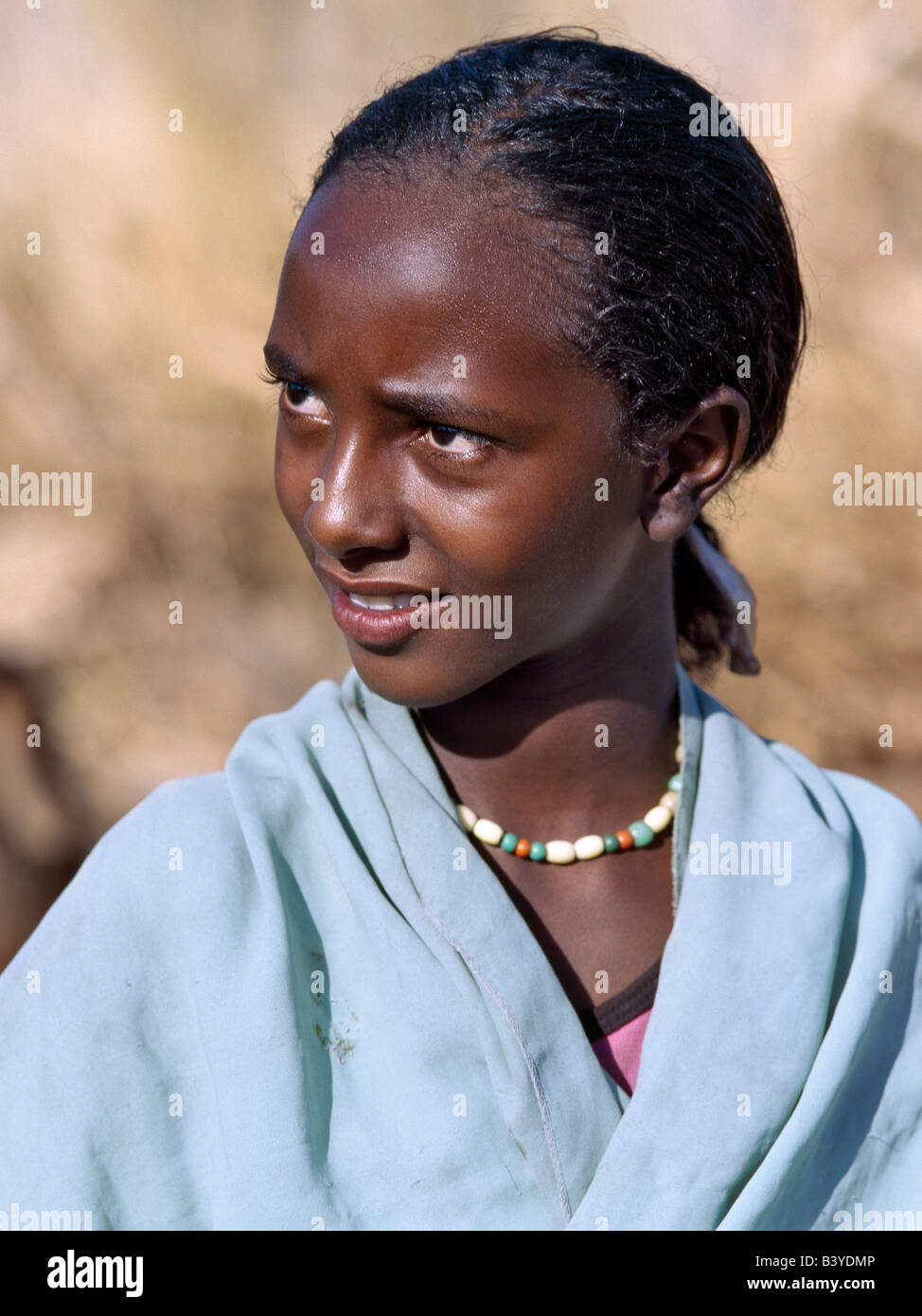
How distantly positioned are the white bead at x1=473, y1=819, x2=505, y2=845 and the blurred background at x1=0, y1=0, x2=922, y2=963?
2.55m

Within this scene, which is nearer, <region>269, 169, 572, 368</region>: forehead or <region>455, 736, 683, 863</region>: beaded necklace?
<region>269, 169, 572, 368</region>: forehead

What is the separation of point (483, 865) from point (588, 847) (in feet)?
0.63

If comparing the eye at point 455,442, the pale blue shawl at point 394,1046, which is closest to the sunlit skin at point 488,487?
the eye at point 455,442

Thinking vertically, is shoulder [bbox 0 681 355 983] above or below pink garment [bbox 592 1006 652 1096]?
above

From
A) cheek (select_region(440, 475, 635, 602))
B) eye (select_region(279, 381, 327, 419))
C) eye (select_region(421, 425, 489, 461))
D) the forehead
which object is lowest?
cheek (select_region(440, 475, 635, 602))

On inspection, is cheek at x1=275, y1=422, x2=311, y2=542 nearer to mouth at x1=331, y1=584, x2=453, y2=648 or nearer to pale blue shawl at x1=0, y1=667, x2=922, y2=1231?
mouth at x1=331, y1=584, x2=453, y2=648

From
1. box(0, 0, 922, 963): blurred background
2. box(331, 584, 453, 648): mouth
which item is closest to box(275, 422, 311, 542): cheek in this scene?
box(331, 584, 453, 648): mouth

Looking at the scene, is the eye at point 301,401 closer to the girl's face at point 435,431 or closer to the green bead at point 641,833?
the girl's face at point 435,431

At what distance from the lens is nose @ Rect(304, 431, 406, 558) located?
147 centimetres

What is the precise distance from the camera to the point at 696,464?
5.59 feet

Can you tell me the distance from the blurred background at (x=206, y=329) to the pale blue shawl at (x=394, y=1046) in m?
2.62

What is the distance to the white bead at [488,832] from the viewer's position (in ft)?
5.75

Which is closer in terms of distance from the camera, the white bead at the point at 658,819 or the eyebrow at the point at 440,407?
the eyebrow at the point at 440,407

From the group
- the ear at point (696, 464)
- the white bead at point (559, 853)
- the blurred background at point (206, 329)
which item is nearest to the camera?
the ear at point (696, 464)
